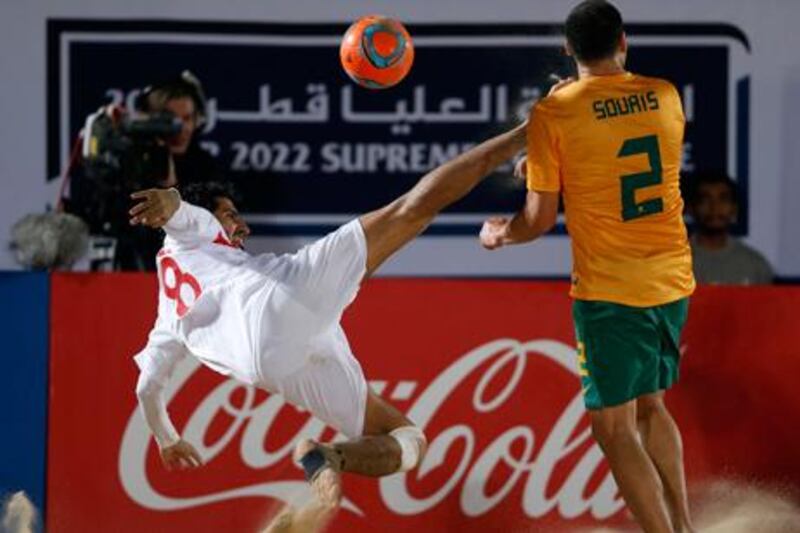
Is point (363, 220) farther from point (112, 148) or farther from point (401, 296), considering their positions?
point (112, 148)

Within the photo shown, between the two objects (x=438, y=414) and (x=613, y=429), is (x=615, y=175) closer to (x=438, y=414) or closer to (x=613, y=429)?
(x=613, y=429)

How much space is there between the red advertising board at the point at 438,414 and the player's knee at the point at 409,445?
1.50 metres

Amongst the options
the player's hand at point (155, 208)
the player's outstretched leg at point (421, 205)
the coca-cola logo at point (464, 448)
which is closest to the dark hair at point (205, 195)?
the player's hand at point (155, 208)

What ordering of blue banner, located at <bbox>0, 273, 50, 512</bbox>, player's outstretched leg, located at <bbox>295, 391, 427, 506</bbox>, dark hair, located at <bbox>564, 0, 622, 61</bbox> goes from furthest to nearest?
1. blue banner, located at <bbox>0, 273, 50, 512</bbox>
2. dark hair, located at <bbox>564, 0, 622, 61</bbox>
3. player's outstretched leg, located at <bbox>295, 391, 427, 506</bbox>

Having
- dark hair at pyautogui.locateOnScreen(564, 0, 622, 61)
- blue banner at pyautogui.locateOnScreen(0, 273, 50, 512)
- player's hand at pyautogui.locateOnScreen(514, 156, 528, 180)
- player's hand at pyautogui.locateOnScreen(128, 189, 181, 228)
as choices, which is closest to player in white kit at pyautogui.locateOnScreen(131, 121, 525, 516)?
player's hand at pyautogui.locateOnScreen(128, 189, 181, 228)

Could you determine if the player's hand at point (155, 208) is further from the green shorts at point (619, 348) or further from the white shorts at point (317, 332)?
the green shorts at point (619, 348)

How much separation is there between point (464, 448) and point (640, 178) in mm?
2254

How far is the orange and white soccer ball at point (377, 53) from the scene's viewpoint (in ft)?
32.8

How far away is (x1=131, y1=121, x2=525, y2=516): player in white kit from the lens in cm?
927

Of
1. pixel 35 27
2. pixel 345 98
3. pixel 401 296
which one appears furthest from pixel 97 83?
pixel 401 296

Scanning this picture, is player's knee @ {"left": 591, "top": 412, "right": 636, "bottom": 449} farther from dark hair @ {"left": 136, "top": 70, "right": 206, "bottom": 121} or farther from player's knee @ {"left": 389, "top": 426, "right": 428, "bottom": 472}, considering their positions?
dark hair @ {"left": 136, "top": 70, "right": 206, "bottom": 121}

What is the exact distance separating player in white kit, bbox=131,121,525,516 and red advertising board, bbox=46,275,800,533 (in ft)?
4.04

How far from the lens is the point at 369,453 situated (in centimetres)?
913

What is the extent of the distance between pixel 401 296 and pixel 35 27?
2.88 meters
